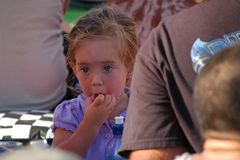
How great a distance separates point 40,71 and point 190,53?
167cm

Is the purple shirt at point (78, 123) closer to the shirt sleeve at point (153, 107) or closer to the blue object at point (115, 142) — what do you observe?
the blue object at point (115, 142)

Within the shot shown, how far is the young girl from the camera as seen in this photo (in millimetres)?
2188

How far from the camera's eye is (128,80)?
7.72ft

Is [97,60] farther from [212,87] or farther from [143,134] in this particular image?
[212,87]

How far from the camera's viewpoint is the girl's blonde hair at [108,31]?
2299 mm

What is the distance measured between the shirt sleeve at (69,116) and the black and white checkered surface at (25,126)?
0.35 m

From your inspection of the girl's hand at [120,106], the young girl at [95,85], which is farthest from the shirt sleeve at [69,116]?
the girl's hand at [120,106]

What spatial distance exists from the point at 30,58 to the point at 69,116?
2.82 ft

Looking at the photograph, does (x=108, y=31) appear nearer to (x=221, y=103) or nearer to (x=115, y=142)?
(x=115, y=142)

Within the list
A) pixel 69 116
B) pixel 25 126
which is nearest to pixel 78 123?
pixel 69 116

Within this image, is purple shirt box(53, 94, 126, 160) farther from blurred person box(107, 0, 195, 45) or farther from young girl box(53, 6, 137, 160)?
blurred person box(107, 0, 195, 45)

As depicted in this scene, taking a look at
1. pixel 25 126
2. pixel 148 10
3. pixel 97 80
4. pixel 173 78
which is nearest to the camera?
pixel 173 78

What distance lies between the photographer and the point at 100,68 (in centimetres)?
222

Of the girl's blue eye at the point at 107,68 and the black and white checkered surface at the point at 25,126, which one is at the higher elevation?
the girl's blue eye at the point at 107,68
